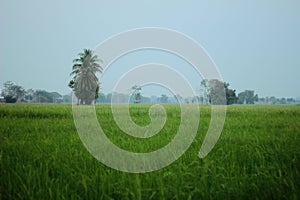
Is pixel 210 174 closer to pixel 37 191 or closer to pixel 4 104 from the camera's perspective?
pixel 37 191

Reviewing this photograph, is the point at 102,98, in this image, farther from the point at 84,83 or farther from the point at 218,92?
the point at 218,92

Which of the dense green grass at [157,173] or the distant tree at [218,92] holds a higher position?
the distant tree at [218,92]

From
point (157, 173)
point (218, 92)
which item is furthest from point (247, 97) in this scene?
point (157, 173)

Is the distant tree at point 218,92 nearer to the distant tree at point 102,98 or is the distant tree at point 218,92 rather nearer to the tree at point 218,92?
the tree at point 218,92

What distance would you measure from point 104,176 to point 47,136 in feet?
5.31

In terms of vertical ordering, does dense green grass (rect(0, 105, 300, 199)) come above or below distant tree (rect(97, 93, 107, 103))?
below

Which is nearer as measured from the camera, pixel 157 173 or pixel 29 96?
pixel 157 173

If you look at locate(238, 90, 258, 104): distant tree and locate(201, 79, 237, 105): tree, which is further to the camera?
locate(238, 90, 258, 104): distant tree

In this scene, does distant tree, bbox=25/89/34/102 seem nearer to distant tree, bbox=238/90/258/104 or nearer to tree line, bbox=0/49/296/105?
tree line, bbox=0/49/296/105

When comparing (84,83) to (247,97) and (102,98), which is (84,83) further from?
(247,97)

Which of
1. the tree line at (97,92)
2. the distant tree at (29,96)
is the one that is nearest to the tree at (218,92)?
the tree line at (97,92)

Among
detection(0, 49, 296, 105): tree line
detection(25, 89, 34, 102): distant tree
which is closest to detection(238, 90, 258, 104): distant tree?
detection(0, 49, 296, 105): tree line

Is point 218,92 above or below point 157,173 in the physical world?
above

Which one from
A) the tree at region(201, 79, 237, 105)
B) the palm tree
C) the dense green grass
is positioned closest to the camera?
the dense green grass
